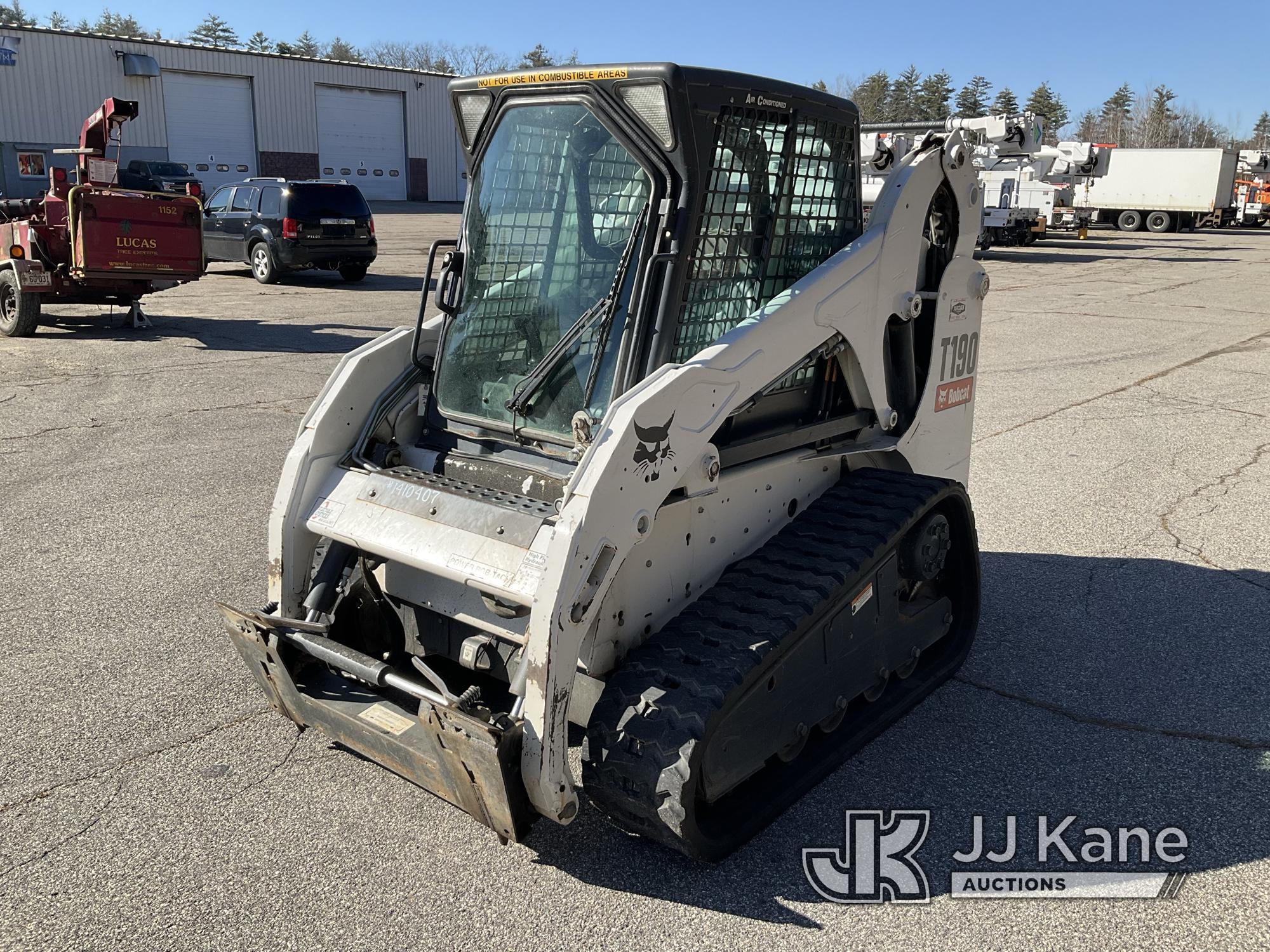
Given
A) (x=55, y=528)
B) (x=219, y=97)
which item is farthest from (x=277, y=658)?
(x=219, y=97)

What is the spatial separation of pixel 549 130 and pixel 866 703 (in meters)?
2.53

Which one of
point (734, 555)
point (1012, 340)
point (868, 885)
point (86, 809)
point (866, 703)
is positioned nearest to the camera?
point (868, 885)

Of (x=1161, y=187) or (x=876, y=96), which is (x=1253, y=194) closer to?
(x=1161, y=187)

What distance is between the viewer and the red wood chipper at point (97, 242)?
12758 millimetres

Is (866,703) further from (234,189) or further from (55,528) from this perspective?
(234,189)

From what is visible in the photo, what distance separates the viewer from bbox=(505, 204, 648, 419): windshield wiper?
3.71 meters

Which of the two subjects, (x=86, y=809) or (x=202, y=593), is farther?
(x=202, y=593)

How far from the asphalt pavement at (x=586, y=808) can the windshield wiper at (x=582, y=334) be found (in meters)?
1.48

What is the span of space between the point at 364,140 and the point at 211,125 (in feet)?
23.0

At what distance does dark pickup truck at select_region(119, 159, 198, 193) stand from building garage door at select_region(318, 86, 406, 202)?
33.8 feet

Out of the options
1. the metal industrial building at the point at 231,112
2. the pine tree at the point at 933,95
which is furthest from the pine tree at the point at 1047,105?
the metal industrial building at the point at 231,112

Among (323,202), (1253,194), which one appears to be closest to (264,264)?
(323,202)

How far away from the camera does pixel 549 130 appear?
3924 mm

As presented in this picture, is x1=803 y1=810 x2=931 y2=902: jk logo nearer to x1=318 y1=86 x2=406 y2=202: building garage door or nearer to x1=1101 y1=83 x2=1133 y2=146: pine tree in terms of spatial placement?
x1=318 y1=86 x2=406 y2=202: building garage door
